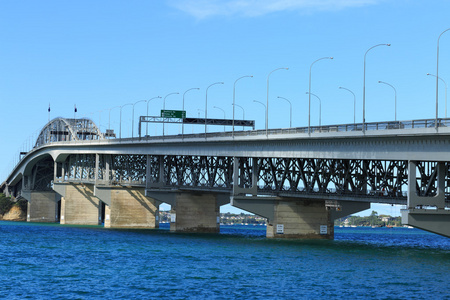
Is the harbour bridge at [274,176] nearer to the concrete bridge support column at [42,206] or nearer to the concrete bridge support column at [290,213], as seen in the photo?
the concrete bridge support column at [290,213]

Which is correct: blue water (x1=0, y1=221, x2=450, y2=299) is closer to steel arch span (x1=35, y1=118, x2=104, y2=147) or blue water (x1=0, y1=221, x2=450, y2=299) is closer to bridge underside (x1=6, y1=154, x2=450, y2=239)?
bridge underside (x1=6, y1=154, x2=450, y2=239)

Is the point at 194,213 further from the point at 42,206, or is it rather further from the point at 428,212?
the point at 42,206

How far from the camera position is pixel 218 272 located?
52906mm

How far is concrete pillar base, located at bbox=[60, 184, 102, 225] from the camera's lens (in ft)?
491

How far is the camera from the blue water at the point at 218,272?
42375 mm

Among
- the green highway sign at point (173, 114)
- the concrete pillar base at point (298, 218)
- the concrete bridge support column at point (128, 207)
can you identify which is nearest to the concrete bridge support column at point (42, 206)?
the concrete bridge support column at point (128, 207)

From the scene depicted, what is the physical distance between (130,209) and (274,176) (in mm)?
42596

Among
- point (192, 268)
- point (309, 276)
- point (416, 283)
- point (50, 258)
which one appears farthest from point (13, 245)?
point (416, 283)

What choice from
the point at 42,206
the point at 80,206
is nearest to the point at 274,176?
the point at 80,206

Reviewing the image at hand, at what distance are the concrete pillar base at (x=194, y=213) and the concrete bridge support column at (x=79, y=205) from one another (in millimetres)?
40950

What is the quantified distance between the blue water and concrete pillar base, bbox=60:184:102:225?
7034 cm

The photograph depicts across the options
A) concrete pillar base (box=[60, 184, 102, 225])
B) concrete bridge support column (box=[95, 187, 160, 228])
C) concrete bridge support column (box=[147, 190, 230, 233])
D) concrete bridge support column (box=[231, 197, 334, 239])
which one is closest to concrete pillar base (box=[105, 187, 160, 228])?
concrete bridge support column (box=[95, 187, 160, 228])

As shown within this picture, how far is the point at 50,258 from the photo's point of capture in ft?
211

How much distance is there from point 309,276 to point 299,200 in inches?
1494
